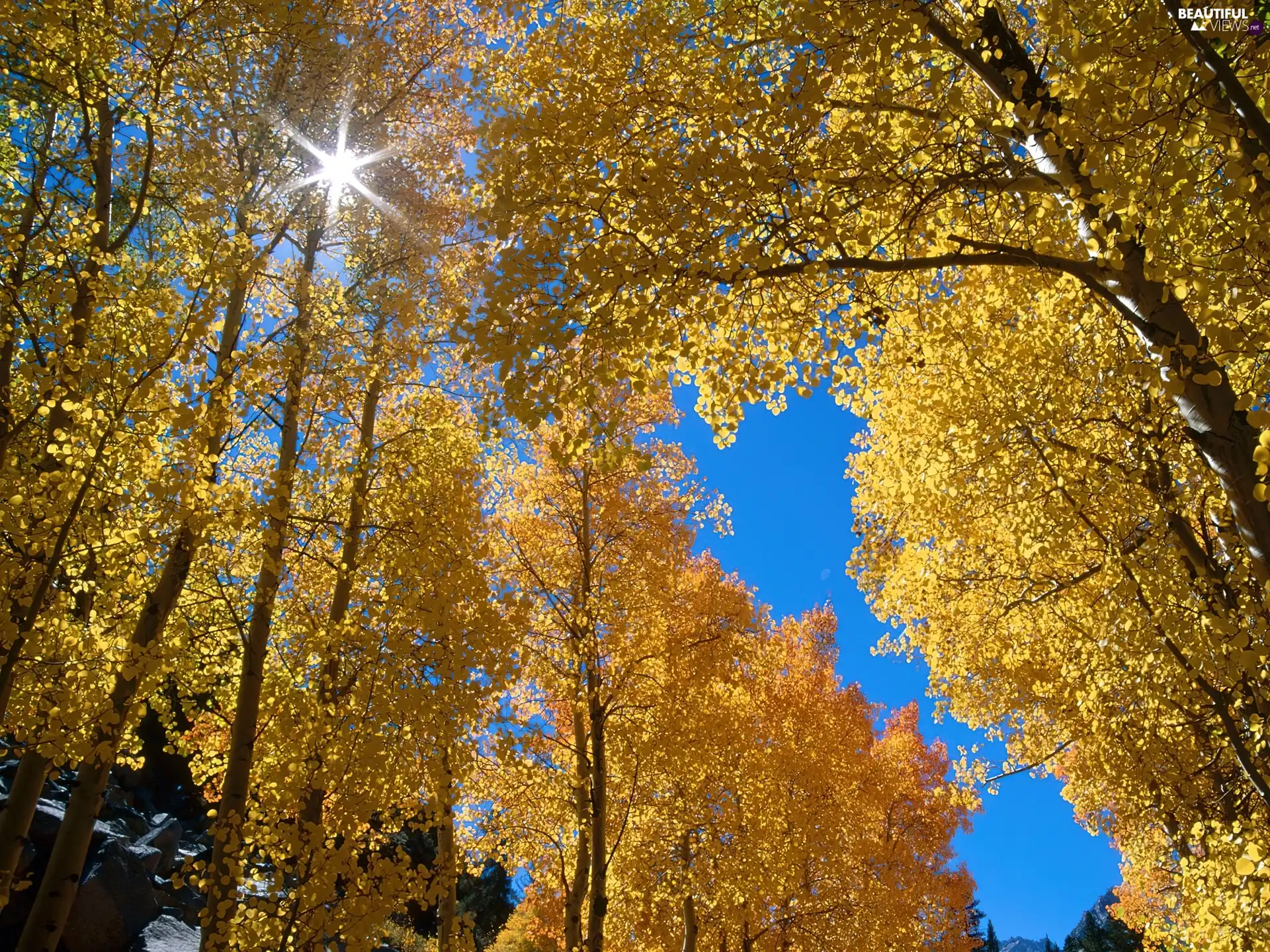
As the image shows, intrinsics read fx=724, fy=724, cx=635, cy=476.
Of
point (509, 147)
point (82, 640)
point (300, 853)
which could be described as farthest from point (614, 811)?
point (509, 147)

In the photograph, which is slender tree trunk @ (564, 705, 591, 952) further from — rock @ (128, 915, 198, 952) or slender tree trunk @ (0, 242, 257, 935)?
rock @ (128, 915, 198, 952)

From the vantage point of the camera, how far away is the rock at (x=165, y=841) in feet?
43.7

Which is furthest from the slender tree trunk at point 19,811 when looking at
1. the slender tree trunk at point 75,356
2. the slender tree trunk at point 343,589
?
the slender tree trunk at point 343,589

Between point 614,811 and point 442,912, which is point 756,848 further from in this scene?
point 442,912

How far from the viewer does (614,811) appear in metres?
10.3

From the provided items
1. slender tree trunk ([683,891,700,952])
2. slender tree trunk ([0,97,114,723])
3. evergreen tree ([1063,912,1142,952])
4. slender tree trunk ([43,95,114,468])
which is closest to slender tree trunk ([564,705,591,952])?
slender tree trunk ([683,891,700,952])

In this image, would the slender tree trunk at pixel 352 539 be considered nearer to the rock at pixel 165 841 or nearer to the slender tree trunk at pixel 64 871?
the slender tree trunk at pixel 64 871

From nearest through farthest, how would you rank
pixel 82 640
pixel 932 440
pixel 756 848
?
pixel 82 640, pixel 932 440, pixel 756 848

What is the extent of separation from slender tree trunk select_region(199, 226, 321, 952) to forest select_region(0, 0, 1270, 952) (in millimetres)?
50

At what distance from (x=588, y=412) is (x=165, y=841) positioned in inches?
562

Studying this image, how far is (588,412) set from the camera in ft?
15.8

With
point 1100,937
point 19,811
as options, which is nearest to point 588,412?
point 19,811

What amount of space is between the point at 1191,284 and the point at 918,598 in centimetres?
587
